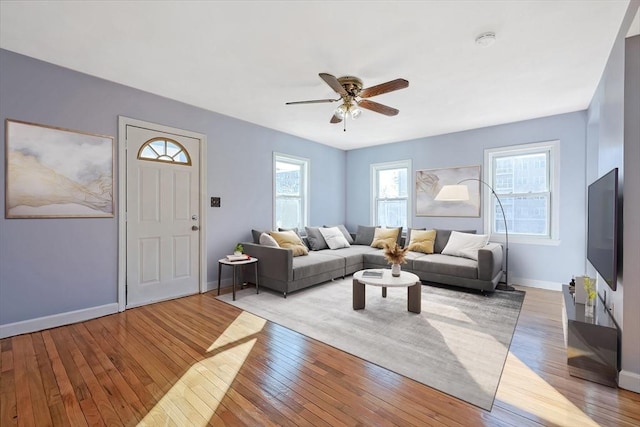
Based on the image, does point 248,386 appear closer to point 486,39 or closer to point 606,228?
point 606,228

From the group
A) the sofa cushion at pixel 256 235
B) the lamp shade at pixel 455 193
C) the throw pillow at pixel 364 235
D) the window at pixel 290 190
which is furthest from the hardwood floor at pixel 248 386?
the throw pillow at pixel 364 235

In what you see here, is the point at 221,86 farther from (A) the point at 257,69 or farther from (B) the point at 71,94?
(B) the point at 71,94

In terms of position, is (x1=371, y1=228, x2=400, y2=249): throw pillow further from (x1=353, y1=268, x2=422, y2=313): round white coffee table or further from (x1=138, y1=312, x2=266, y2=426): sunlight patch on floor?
(x1=138, y1=312, x2=266, y2=426): sunlight patch on floor

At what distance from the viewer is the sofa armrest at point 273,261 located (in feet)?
12.7

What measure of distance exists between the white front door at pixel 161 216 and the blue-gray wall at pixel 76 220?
0.19 m

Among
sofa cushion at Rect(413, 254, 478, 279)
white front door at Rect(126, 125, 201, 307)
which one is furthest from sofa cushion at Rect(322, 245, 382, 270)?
white front door at Rect(126, 125, 201, 307)

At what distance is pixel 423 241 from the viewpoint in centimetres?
500

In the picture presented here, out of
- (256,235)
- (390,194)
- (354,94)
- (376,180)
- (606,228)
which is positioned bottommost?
(256,235)

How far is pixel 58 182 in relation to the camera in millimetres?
2943

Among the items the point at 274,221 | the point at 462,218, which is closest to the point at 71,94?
the point at 274,221

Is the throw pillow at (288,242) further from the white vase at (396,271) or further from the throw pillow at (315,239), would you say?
the white vase at (396,271)

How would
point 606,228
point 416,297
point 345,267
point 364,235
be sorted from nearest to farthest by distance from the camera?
point 606,228 < point 416,297 < point 345,267 < point 364,235

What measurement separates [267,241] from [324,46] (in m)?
2.71

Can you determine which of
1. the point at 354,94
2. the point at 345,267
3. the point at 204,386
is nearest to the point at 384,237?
the point at 345,267
